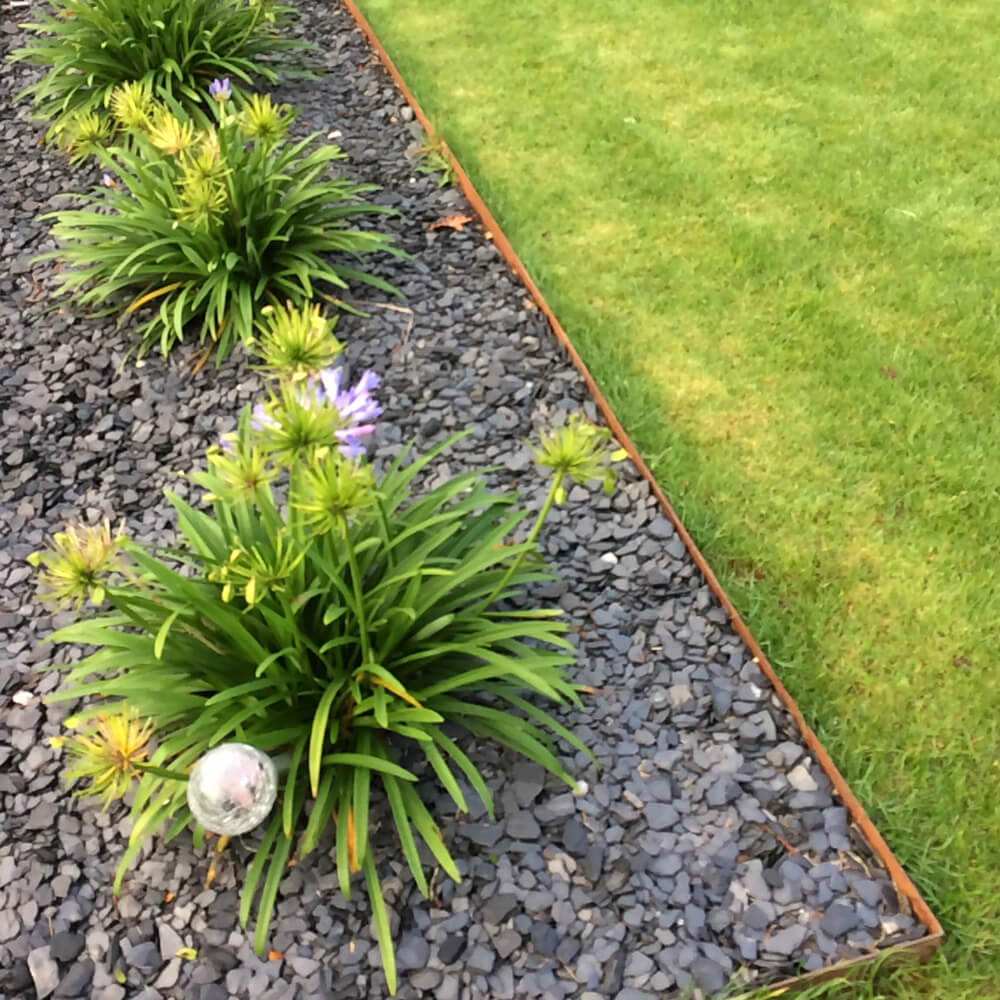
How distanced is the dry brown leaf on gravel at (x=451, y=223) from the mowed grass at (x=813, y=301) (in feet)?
0.61

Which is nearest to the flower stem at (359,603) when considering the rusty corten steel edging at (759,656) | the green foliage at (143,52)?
the rusty corten steel edging at (759,656)

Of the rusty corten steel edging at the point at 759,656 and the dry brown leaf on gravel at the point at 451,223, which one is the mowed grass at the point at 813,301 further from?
the dry brown leaf on gravel at the point at 451,223

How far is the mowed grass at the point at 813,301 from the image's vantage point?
224 centimetres

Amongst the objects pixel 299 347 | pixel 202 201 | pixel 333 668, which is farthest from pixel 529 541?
pixel 202 201

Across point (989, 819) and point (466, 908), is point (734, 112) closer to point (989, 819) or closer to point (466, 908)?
point (989, 819)

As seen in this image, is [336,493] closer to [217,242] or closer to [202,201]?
[202,201]

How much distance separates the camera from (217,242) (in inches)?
125

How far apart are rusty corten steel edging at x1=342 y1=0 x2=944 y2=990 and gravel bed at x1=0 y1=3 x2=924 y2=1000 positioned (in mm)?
23

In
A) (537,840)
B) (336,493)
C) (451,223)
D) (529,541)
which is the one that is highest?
(336,493)

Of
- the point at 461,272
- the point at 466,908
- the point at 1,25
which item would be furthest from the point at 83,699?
the point at 1,25

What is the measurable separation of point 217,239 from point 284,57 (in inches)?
76.3

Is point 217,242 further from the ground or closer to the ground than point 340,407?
closer to the ground

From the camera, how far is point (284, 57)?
15.3ft

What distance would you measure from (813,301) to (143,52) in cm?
295
